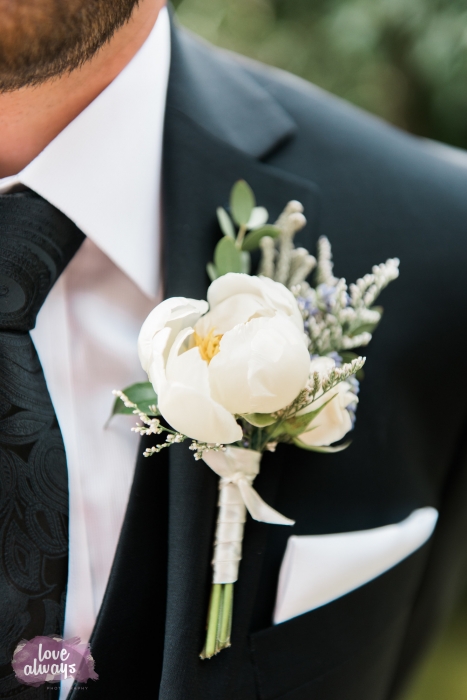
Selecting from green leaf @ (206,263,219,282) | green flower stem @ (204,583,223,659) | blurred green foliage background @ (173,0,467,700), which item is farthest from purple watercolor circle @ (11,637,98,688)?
blurred green foliage background @ (173,0,467,700)

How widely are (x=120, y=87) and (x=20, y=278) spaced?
12.2 inches

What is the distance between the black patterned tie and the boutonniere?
0.37ft

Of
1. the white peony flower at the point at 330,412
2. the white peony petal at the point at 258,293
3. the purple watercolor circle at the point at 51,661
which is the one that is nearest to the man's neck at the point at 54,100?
the white peony petal at the point at 258,293

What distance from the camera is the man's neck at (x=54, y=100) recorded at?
0.78m

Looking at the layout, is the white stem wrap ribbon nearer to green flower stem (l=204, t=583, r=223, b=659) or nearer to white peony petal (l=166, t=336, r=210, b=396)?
green flower stem (l=204, t=583, r=223, b=659)

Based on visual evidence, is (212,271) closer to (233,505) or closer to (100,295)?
(100,295)

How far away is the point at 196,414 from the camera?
53cm

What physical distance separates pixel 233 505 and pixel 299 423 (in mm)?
145

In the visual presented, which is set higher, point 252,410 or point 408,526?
point 252,410

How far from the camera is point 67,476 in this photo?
716 millimetres

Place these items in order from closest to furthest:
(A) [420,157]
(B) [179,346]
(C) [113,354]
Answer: (B) [179,346], (C) [113,354], (A) [420,157]

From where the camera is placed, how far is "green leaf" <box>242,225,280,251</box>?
2.46 feet

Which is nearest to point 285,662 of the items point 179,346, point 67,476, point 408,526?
point 408,526

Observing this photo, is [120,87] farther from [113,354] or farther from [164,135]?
[113,354]
